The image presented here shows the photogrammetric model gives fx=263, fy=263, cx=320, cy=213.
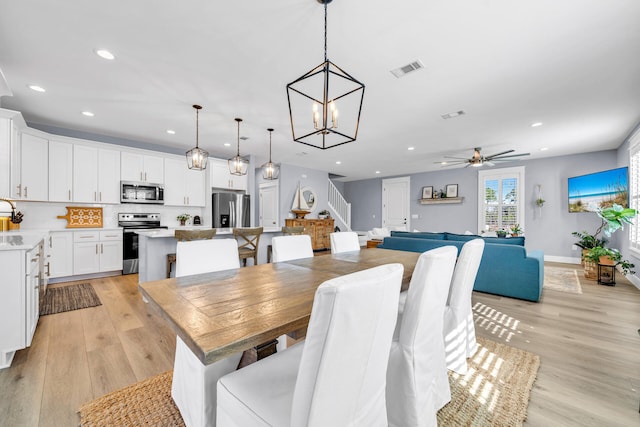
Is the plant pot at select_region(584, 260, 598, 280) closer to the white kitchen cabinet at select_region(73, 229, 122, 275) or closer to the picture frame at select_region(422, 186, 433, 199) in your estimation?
the picture frame at select_region(422, 186, 433, 199)

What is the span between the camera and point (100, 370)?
1908 mm

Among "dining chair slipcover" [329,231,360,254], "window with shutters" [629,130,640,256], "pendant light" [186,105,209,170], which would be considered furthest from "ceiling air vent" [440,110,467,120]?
"pendant light" [186,105,209,170]

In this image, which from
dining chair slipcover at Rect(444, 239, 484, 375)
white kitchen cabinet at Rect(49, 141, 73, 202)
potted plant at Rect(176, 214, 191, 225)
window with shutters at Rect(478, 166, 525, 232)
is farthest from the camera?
window with shutters at Rect(478, 166, 525, 232)

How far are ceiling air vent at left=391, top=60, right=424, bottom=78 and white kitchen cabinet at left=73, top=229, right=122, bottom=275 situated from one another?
5079 millimetres

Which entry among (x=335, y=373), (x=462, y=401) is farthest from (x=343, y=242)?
(x=335, y=373)

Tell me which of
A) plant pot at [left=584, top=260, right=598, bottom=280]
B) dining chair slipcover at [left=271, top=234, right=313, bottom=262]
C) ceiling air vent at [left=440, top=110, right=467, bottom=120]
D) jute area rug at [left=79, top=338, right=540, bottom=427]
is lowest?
jute area rug at [left=79, top=338, right=540, bottom=427]

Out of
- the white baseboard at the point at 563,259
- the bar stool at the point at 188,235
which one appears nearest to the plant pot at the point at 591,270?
the white baseboard at the point at 563,259

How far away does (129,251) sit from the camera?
4.72 metres

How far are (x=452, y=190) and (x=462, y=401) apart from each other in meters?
7.24

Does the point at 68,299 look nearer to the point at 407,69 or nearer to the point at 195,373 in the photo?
the point at 195,373

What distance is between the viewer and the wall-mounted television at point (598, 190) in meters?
4.61

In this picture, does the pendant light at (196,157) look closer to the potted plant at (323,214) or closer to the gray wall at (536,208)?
the potted plant at (323,214)

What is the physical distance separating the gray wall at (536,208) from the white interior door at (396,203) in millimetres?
206

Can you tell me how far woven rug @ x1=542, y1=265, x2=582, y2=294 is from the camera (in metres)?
3.97
